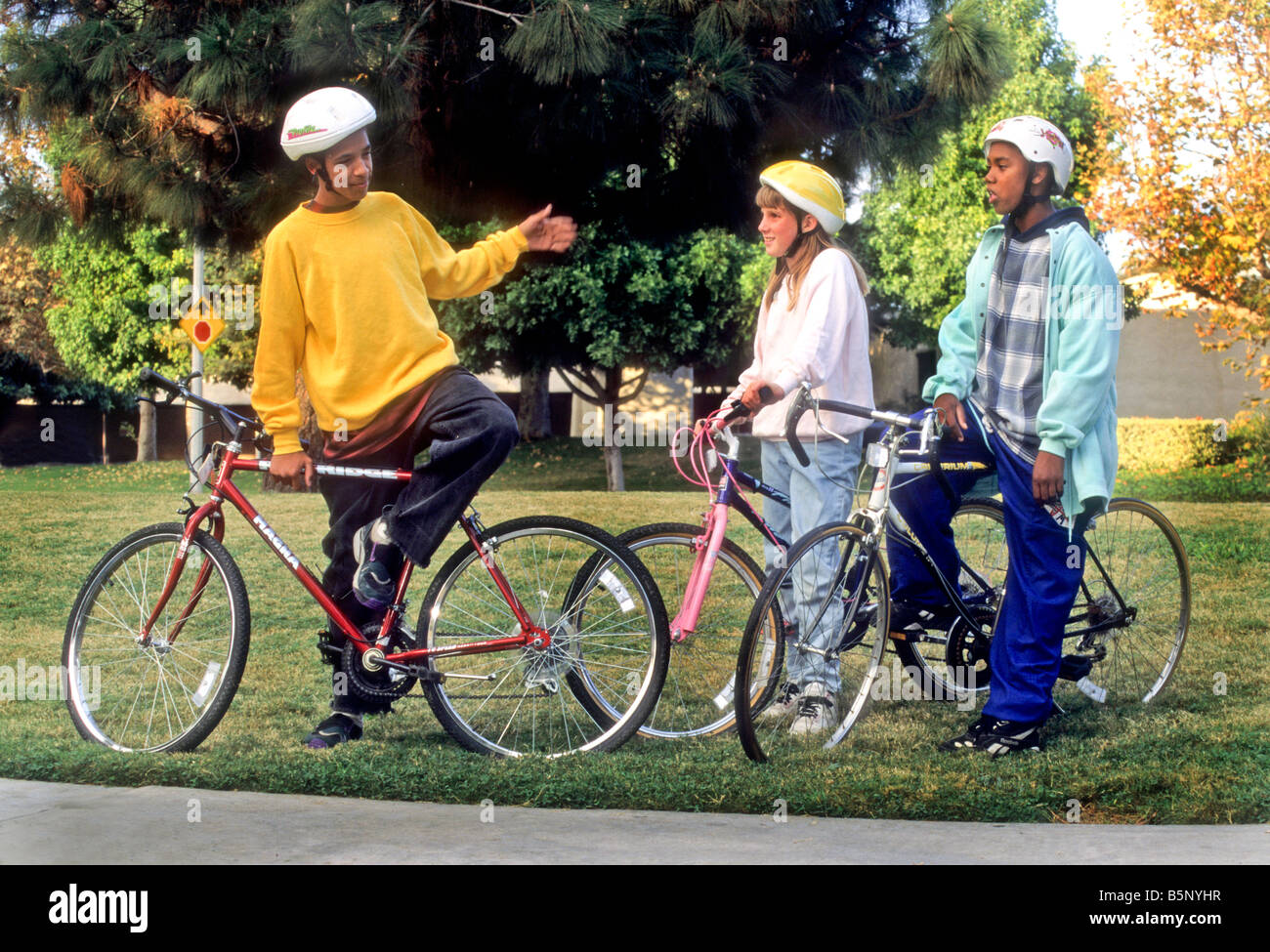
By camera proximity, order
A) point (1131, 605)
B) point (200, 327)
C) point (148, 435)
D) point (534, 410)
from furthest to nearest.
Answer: point (148, 435), point (534, 410), point (200, 327), point (1131, 605)

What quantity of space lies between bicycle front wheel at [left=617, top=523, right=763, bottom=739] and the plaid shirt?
993 millimetres

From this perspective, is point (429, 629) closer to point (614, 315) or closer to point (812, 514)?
point (812, 514)

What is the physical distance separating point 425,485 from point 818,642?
1368 millimetres

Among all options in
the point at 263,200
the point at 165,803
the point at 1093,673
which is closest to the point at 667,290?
the point at 263,200

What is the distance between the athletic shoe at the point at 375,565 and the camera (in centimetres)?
427

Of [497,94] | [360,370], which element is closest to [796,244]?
[360,370]

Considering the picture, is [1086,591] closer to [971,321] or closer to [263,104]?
[971,321]

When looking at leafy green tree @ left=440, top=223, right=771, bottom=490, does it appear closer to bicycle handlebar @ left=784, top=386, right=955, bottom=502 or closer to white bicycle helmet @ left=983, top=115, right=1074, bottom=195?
white bicycle helmet @ left=983, top=115, right=1074, bottom=195

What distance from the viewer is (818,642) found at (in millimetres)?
4508

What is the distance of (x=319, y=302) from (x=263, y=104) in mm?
3368

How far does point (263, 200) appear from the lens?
7793 millimetres

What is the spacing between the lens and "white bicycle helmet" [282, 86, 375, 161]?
425 centimetres

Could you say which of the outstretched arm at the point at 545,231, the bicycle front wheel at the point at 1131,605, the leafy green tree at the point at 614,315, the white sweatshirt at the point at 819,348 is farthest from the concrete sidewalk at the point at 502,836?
the leafy green tree at the point at 614,315

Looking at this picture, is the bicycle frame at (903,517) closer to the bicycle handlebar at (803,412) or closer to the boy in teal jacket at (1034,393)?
the bicycle handlebar at (803,412)
